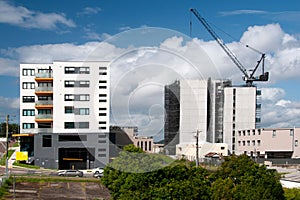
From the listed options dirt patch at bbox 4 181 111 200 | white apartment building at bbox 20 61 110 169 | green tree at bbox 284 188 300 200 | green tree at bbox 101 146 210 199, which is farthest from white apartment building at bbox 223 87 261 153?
Result: green tree at bbox 101 146 210 199

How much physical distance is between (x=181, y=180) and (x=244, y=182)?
2.04 metres

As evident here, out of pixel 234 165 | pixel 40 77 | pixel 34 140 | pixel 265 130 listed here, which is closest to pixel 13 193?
pixel 234 165

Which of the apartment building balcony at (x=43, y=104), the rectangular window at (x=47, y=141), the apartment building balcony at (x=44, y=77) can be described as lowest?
the rectangular window at (x=47, y=141)

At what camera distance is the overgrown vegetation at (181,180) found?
22.8ft

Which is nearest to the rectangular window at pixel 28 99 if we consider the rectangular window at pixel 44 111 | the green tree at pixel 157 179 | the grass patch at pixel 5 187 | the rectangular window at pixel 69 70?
the rectangular window at pixel 44 111

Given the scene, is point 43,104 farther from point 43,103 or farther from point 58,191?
point 58,191

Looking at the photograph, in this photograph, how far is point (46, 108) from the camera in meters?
22.3

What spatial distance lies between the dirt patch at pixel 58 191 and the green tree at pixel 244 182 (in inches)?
170

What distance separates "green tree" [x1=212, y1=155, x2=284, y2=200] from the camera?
8.59 metres

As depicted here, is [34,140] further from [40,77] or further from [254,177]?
[254,177]

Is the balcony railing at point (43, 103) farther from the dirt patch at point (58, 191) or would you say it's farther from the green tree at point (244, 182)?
the green tree at point (244, 182)

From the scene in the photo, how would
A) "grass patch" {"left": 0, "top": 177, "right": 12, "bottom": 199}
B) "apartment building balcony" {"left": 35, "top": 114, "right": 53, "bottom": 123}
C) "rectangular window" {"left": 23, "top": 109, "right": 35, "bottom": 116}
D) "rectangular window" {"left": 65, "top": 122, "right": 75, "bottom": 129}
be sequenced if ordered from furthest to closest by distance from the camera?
"rectangular window" {"left": 23, "top": 109, "right": 35, "bottom": 116} < "apartment building balcony" {"left": 35, "top": 114, "right": 53, "bottom": 123} < "rectangular window" {"left": 65, "top": 122, "right": 75, "bottom": 129} < "grass patch" {"left": 0, "top": 177, "right": 12, "bottom": 199}

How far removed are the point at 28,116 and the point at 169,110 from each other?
59.9ft

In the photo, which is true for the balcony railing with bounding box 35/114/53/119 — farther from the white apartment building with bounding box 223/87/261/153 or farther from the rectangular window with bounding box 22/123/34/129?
the white apartment building with bounding box 223/87/261/153
